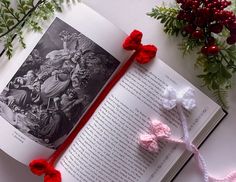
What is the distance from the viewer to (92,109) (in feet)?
2.19

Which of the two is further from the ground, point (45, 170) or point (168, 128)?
point (168, 128)

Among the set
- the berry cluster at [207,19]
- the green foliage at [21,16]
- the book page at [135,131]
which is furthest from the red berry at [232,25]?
the green foliage at [21,16]

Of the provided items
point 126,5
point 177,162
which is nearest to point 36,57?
point 126,5

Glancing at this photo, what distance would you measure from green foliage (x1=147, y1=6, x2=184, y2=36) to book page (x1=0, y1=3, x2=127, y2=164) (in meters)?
0.06

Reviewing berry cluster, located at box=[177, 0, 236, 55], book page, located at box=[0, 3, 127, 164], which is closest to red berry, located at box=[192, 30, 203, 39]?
berry cluster, located at box=[177, 0, 236, 55]

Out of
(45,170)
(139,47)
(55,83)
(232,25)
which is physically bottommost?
(45,170)

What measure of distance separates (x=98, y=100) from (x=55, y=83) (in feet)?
0.24

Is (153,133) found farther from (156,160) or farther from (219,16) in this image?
(219,16)

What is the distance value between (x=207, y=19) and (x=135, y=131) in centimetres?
20

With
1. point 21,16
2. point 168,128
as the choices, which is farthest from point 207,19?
point 21,16

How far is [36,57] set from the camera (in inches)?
25.8

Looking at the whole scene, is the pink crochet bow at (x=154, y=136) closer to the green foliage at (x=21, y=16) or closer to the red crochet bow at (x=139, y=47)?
the red crochet bow at (x=139, y=47)

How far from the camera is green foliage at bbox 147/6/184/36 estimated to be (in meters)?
0.66

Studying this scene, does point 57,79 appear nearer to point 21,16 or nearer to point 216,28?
point 21,16
